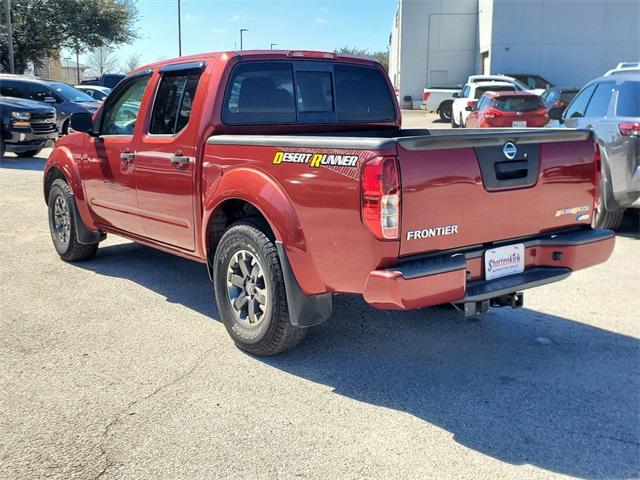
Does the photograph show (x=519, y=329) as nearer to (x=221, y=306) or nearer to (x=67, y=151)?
(x=221, y=306)

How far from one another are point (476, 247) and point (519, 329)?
140 centimetres

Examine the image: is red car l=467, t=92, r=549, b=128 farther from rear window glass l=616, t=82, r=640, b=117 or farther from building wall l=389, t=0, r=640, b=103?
building wall l=389, t=0, r=640, b=103

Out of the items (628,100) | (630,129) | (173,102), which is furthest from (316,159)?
(628,100)

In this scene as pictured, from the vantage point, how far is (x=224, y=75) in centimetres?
468

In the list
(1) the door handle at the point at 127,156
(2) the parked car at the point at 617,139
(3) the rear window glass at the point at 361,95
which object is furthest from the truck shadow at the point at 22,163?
(2) the parked car at the point at 617,139

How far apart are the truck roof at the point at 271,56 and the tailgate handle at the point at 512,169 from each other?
2.00m

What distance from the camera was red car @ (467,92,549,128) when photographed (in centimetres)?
1772

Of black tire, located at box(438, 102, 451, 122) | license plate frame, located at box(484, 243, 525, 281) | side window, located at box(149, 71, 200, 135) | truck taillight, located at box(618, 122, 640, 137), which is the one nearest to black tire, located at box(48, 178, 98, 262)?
side window, located at box(149, 71, 200, 135)

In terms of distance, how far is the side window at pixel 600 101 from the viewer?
7762 mm

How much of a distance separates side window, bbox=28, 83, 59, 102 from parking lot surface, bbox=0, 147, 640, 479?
43.9 ft

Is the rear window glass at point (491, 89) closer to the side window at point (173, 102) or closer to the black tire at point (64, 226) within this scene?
the black tire at point (64, 226)

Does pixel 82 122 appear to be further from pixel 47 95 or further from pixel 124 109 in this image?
pixel 47 95

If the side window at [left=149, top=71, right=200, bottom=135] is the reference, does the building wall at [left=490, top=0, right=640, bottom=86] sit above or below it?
above

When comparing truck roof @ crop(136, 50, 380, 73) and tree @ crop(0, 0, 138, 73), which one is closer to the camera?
truck roof @ crop(136, 50, 380, 73)
